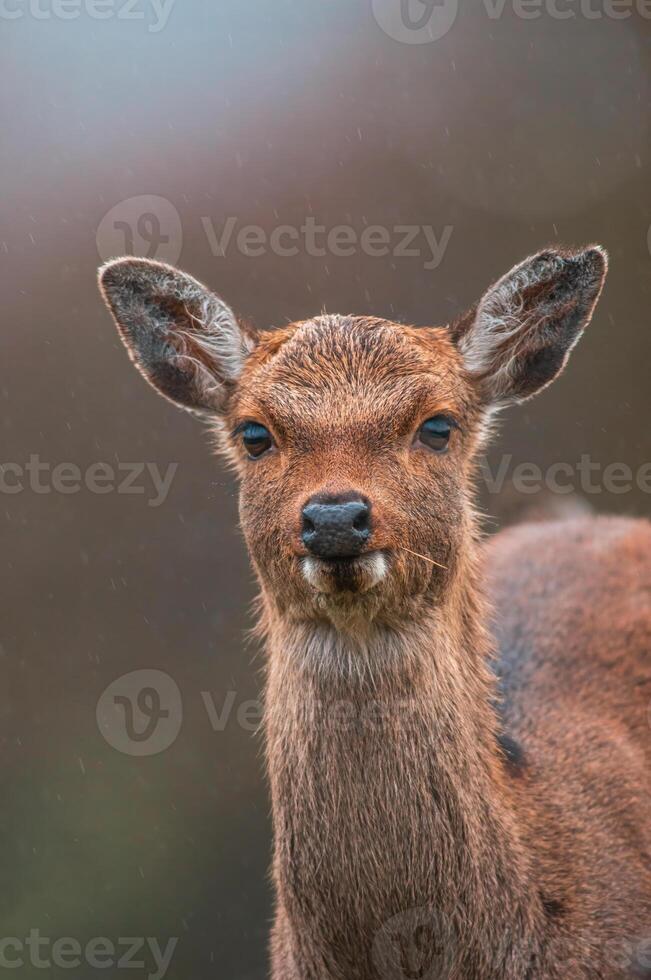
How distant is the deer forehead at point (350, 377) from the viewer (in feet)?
15.0

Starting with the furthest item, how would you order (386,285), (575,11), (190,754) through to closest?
1. (575,11)
2. (386,285)
3. (190,754)

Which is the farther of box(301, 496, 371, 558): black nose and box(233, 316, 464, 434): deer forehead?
box(233, 316, 464, 434): deer forehead

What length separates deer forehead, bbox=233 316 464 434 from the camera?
4.58m

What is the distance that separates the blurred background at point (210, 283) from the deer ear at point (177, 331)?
15.2 ft

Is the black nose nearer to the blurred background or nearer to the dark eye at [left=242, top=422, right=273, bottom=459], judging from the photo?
the dark eye at [left=242, top=422, right=273, bottom=459]

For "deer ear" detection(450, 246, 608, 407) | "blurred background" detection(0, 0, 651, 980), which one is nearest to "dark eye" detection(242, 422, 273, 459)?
"deer ear" detection(450, 246, 608, 407)

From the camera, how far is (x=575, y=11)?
14.3m

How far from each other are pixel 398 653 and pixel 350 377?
3.68ft

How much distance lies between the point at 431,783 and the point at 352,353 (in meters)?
1.75

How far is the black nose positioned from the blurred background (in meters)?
5.73

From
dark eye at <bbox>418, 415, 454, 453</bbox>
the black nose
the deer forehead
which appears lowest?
the black nose

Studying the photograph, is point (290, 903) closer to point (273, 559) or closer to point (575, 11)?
point (273, 559)

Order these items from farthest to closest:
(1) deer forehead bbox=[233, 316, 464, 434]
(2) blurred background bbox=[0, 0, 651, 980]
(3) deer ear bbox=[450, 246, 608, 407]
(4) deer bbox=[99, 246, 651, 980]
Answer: (2) blurred background bbox=[0, 0, 651, 980], (3) deer ear bbox=[450, 246, 608, 407], (1) deer forehead bbox=[233, 316, 464, 434], (4) deer bbox=[99, 246, 651, 980]

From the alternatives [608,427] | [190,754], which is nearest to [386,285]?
[608,427]
